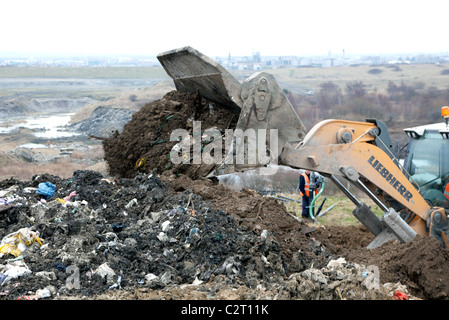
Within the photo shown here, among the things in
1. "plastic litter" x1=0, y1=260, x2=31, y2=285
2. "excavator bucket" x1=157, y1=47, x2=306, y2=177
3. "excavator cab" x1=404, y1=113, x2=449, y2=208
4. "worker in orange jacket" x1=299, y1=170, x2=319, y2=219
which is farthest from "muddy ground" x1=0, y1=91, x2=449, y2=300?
"worker in orange jacket" x1=299, y1=170, x2=319, y2=219

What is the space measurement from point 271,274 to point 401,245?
1.86 meters

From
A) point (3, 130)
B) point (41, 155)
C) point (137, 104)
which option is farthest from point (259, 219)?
point (137, 104)

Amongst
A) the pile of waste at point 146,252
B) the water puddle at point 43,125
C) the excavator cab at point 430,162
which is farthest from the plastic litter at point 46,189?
the water puddle at point 43,125

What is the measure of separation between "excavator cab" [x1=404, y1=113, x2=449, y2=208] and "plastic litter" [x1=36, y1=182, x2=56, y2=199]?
480 cm

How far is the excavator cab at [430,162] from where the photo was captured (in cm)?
680

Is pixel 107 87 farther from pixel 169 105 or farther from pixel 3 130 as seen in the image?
pixel 169 105

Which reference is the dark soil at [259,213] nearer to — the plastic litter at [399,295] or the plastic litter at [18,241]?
the plastic litter at [399,295]

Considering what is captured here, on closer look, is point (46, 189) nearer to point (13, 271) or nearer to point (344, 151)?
point (13, 271)

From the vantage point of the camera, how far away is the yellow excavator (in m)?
6.04

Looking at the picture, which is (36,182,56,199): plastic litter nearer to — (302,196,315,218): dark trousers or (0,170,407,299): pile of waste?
(0,170,407,299): pile of waste

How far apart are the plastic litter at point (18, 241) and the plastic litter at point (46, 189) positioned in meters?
1.54

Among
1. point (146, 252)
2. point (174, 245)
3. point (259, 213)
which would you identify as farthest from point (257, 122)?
point (146, 252)

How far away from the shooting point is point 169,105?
7.79m

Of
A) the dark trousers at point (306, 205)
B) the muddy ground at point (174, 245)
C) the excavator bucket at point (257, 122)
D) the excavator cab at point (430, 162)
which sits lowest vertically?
the dark trousers at point (306, 205)
